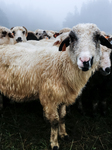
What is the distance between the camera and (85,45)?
4.93 ft

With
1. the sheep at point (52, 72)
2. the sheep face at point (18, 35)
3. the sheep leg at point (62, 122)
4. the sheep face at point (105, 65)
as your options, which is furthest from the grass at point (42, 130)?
the sheep face at point (18, 35)

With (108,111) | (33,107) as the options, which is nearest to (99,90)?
(108,111)

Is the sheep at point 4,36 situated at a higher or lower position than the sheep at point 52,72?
higher

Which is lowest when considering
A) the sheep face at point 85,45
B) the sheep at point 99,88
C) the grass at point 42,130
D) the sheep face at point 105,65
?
the grass at point 42,130

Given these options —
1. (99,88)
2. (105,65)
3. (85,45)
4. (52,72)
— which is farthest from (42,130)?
(85,45)

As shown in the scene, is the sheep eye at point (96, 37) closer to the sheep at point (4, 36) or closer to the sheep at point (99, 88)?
the sheep at point (99, 88)

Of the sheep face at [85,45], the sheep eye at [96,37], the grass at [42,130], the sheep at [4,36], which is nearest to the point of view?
the sheep face at [85,45]

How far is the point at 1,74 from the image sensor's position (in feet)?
7.32

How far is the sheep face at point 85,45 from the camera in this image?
55.6 inches

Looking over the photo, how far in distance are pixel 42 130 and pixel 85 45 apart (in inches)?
70.2

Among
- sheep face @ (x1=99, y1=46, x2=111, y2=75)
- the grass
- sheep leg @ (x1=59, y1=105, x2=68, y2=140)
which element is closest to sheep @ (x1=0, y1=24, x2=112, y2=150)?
sheep leg @ (x1=59, y1=105, x2=68, y2=140)

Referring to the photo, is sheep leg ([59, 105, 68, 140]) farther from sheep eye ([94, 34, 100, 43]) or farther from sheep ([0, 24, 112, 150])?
sheep eye ([94, 34, 100, 43])

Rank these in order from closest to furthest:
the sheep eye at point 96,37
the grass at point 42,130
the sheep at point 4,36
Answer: the sheep eye at point 96,37
the grass at point 42,130
the sheep at point 4,36

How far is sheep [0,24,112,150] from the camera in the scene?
5.39 ft
